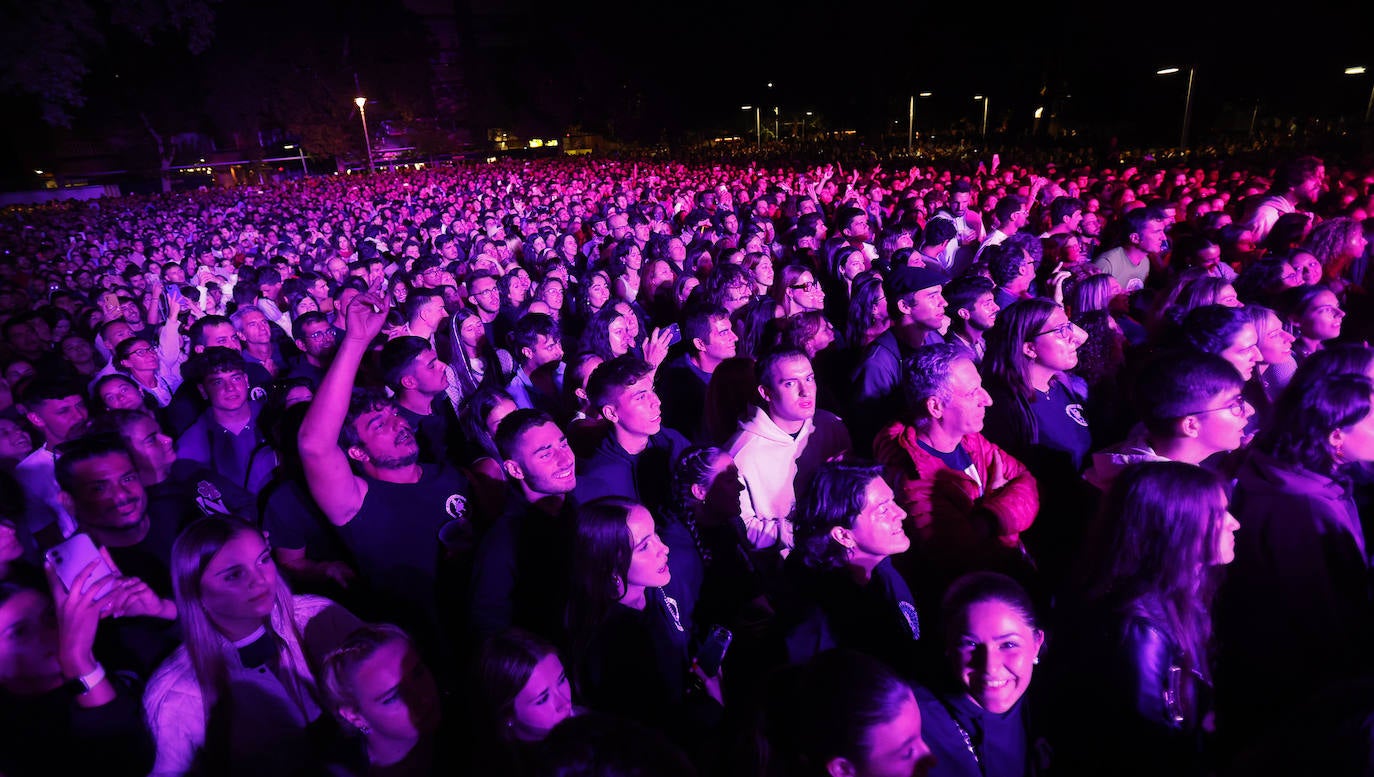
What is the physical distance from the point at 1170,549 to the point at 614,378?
7.55ft

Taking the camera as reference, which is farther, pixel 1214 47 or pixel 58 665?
pixel 1214 47

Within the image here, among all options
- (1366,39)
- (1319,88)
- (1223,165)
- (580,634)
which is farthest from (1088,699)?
(1319,88)

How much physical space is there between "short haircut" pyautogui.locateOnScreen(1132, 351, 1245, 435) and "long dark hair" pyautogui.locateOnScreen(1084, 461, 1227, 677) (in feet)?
2.23

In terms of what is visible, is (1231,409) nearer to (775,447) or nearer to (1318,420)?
(1318,420)

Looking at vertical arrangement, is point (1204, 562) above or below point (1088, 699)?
above

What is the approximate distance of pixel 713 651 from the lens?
2.46 meters

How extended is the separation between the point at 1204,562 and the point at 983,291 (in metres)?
2.81

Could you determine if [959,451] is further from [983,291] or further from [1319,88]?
[1319,88]

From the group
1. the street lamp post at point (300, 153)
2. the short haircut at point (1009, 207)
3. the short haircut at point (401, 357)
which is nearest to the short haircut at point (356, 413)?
the short haircut at point (401, 357)

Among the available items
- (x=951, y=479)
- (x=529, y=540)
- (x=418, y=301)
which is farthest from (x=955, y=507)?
(x=418, y=301)

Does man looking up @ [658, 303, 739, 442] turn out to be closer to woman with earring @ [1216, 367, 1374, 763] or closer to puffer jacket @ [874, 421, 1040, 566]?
puffer jacket @ [874, 421, 1040, 566]

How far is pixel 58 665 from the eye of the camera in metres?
2.17

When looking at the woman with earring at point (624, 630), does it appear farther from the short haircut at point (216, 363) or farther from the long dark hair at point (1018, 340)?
the short haircut at point (216, 363)

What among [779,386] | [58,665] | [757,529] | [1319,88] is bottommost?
[757,529]
